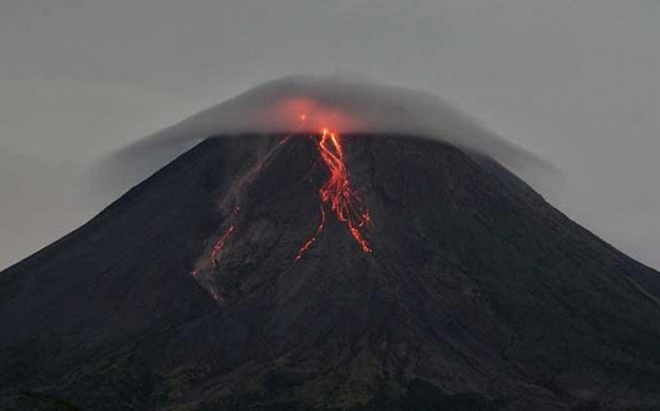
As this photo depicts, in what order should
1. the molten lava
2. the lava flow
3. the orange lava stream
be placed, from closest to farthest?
the orange lava stream → the molten lava → the lava flow

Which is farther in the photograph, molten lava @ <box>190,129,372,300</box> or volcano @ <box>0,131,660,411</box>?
molten lava @ <box>190,129,372,300</box>

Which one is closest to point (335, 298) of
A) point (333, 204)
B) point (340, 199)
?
point (333, 204)

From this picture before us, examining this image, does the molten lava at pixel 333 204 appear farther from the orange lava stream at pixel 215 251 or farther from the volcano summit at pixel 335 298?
the volcano summit at pixel 335 298

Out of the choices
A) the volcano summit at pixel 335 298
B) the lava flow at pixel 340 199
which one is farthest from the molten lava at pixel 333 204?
the volcano summit at pixel 335 298

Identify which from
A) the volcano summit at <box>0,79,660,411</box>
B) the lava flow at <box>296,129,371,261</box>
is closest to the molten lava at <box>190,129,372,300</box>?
the lava flow at <box>296,129,371,261</box>

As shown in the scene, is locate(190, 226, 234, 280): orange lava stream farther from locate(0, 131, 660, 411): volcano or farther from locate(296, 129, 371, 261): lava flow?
locate(296, 129, 371, 261): lava flow

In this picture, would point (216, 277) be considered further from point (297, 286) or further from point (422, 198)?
point (422, 198)
